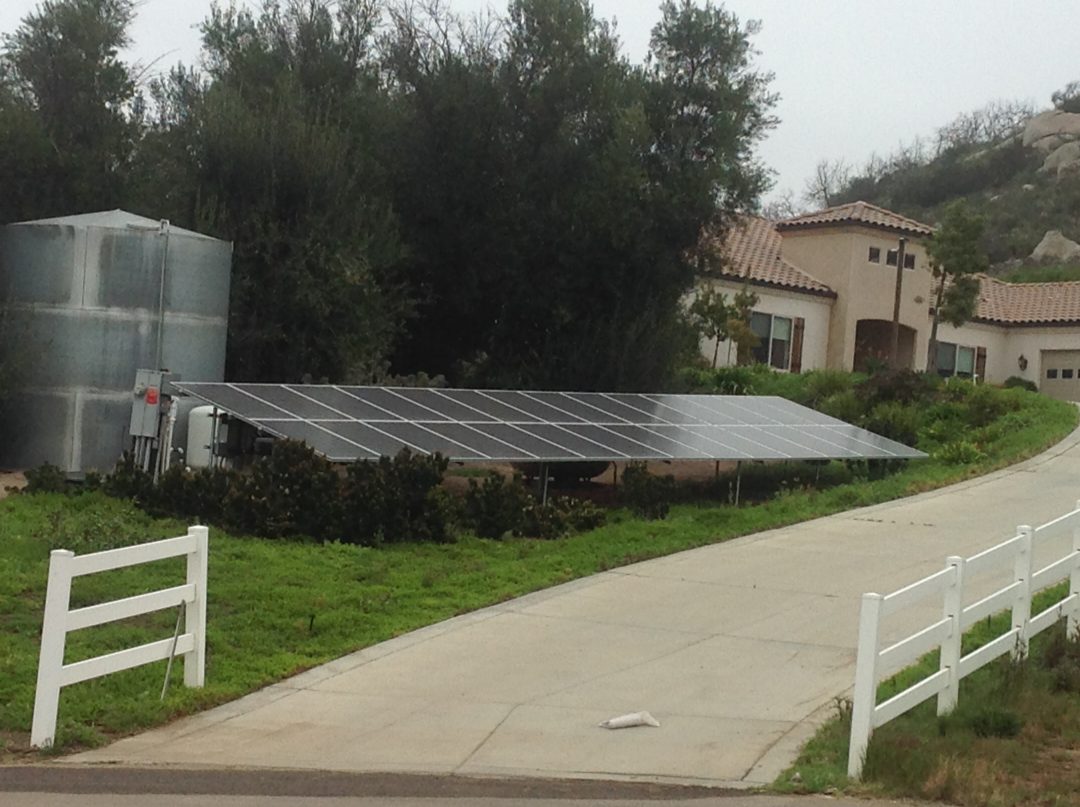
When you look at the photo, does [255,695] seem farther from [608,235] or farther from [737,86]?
[737,86]

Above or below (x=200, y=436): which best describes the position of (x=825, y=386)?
above

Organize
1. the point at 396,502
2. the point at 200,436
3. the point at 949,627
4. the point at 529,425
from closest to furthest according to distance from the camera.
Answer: the point at 949,627 → the point at 396,502 → the point at 200,436 → the point at 529,425

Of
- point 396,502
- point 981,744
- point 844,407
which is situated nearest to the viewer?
point 981,744

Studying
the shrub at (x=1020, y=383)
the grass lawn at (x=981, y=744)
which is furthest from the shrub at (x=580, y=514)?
the shrub at (x=1020, y=383)

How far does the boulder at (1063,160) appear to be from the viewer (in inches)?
3270

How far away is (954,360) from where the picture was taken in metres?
43.8

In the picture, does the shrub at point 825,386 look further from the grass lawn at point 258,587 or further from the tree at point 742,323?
the grass lawn at point 258,587

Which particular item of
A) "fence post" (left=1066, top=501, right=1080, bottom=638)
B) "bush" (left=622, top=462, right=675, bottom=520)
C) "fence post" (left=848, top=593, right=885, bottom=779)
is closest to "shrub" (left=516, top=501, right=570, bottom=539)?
"bush" (left=622, top=462, right=675, bottom=520)

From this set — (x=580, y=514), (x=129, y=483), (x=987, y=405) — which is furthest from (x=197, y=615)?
(x=987, y=405)

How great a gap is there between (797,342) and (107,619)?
3235 cm

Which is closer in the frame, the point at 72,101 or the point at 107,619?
the point at 107,619

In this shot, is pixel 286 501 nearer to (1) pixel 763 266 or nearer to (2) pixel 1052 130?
(1) pixel 763 266

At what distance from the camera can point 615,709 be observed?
30.3 feet

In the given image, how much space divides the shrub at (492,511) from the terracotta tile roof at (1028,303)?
30.8 meters
